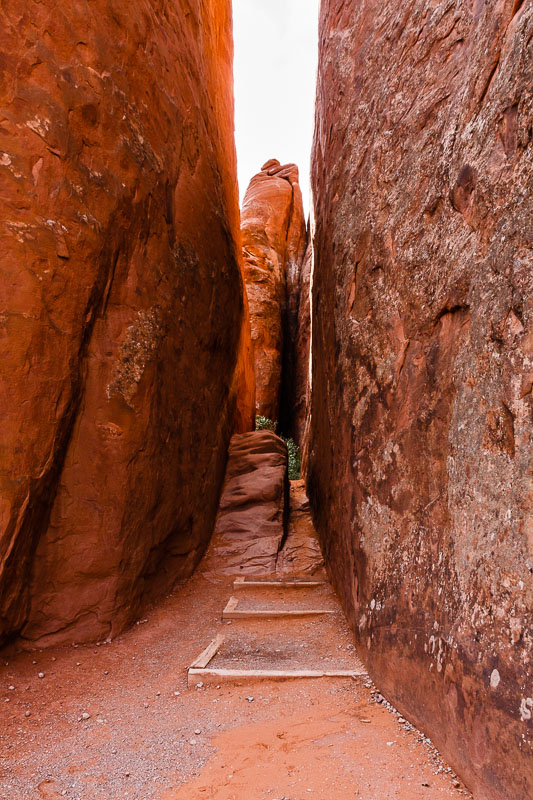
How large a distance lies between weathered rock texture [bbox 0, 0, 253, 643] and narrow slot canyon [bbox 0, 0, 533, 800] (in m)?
0.03

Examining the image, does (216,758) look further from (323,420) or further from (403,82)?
(403,82)

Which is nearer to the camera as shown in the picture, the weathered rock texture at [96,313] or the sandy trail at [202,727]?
the sandy trail at [202,727]

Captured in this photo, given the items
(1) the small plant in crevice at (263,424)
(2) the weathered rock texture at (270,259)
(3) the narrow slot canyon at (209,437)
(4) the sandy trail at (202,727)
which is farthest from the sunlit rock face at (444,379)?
(2) the weathered rock texture at (270,259)

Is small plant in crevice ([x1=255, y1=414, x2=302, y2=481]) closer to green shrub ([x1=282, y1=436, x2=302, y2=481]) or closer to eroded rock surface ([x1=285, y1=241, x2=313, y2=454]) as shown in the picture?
green shrub ([x1=282, y1=436, x2=302, y2=481])

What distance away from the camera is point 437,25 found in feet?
13.9

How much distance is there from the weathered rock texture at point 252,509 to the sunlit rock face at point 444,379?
5.89ft

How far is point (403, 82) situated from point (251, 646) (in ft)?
18.5

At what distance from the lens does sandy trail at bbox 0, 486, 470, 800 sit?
267 cm

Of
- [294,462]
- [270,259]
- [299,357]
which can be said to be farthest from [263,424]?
[270,259]

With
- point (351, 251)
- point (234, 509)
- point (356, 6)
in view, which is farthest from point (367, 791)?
point (356, 6)

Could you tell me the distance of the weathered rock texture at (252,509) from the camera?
6758mm

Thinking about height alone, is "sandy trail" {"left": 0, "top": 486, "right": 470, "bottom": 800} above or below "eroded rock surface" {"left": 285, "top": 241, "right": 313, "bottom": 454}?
below

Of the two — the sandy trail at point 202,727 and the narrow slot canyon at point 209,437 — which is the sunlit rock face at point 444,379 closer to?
the narrow slot canyon at point 209,437

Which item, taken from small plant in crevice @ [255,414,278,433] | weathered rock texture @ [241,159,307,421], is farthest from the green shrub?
weathered rock texture @ [241,159,307,421]
